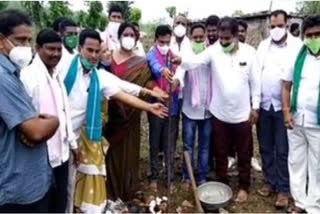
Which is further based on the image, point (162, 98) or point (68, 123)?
point (162, 98)

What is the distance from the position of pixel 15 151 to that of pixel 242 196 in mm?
3052

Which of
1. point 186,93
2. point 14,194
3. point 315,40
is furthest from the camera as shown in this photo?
point 186,93

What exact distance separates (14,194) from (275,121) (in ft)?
9.93

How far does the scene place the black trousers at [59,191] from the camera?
3.35 meters

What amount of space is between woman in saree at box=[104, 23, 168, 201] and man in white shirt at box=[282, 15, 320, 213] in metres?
1.35

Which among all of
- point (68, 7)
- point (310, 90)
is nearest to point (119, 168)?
point (310, 90)

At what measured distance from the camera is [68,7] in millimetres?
13781

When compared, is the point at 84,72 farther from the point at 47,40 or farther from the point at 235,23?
the point at 235,23

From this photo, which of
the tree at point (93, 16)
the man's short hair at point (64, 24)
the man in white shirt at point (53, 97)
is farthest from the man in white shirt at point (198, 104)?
the tree at point (93, 16)

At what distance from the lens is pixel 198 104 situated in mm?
4871

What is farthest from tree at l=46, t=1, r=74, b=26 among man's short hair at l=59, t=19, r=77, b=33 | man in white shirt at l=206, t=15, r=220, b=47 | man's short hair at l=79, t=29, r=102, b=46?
man's short hair at l=79, t=29, r=102, b=46

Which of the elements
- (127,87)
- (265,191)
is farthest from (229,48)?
(265,191)

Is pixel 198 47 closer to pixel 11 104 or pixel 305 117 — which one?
pixel 305 117

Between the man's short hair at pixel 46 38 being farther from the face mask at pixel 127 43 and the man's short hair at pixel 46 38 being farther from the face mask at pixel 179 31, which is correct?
the face mask at pixel 179 31
